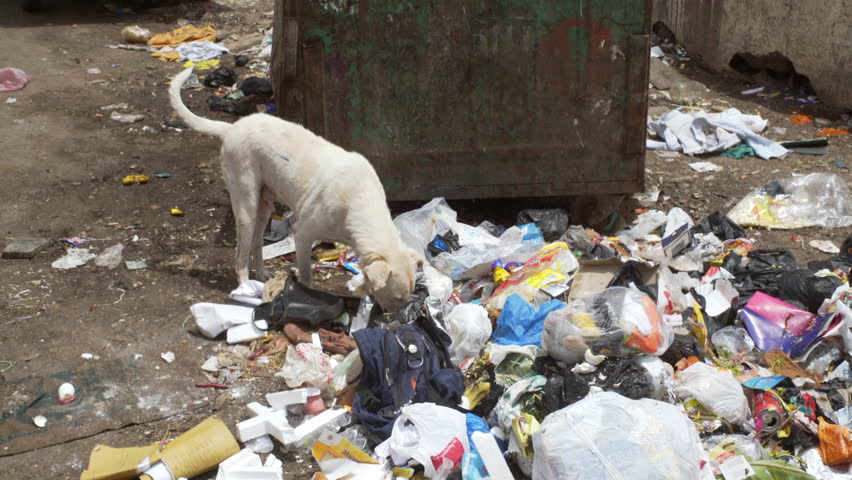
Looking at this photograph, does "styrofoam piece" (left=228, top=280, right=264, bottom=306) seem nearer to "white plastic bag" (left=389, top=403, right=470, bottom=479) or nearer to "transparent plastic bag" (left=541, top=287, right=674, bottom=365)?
"white plastic bag" (left=389, top=403, right=470, bottom=479)

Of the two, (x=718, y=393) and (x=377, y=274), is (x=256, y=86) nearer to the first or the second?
(x=377, y=274)

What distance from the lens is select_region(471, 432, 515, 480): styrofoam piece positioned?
335 cm

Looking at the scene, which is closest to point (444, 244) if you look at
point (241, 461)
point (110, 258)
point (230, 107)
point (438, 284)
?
point (438, 284)

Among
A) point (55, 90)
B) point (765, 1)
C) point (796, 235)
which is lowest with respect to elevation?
point (796, 235)

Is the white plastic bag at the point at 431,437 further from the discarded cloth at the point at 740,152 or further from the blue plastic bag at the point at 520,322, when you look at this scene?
the discarded cloth at the point at 740,152

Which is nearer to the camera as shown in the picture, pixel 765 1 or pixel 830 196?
pixel 830 196

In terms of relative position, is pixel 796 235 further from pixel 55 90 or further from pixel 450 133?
pixel 55 90

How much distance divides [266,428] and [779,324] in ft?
10.5

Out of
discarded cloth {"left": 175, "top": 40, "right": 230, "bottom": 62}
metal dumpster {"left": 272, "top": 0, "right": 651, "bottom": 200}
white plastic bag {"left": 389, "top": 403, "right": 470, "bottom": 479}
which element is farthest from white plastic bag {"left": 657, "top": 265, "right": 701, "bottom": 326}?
discarded cloth {"left": 175, "top": 40, "right": 230, "bottom": 62}

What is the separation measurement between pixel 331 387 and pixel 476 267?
5.19 feet

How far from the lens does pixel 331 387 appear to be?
3.99 m

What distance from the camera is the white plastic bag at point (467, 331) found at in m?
4.26

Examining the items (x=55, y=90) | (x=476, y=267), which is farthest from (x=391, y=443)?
(x=55, y=90)

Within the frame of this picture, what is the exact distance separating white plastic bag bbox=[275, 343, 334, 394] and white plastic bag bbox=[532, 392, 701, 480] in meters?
1.31
